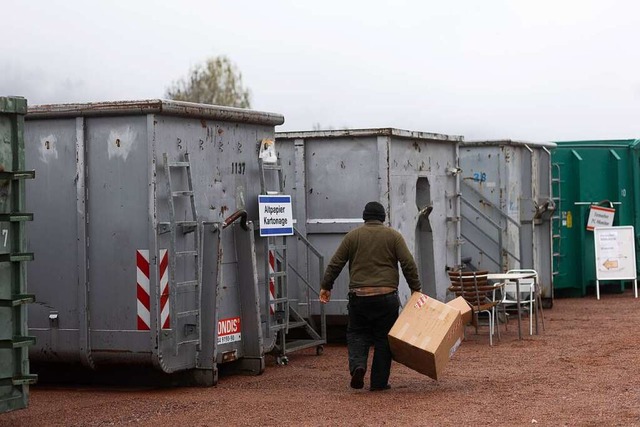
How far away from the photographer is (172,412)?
10.5 meters

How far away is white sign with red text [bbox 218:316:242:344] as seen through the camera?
40.4 ft

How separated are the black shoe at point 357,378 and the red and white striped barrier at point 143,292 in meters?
1.92

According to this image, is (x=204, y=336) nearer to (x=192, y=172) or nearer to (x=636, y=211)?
(x=192, y=172)

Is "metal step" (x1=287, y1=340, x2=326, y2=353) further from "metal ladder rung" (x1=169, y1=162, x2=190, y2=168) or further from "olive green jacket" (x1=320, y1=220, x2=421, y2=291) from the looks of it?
"metal ladder rung" (x1=169, y1=162, x2=190, y2=168)

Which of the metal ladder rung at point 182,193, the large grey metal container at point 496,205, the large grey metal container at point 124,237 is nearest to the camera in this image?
the large grey metal container at point 124,237

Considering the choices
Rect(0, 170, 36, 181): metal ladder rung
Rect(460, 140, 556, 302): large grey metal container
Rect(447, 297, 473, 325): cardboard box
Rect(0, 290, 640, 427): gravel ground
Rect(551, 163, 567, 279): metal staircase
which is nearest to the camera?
Rect(0, 170, 36, 181): metal ladder rung

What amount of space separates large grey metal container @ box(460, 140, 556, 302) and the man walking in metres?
6.73

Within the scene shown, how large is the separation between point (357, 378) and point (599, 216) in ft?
39.8

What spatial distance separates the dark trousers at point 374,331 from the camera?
37.7 feet

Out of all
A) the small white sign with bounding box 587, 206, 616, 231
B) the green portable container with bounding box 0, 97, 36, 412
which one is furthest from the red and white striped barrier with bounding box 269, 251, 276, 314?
the small white sign with bounding box 587, 206, 616, 231

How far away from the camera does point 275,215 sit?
13.2m

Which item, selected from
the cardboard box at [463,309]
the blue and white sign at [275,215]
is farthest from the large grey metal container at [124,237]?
the cardboard box at [463,309]

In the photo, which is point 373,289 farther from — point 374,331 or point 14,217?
point 14,217

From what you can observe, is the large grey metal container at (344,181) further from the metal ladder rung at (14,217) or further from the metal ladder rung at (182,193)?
the metal ladder rung at (14,217)
